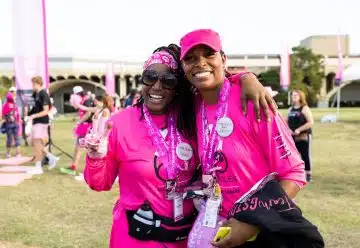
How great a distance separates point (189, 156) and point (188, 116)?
0.64 feet

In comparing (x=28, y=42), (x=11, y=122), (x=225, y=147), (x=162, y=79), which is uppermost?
(x=28, y=42)

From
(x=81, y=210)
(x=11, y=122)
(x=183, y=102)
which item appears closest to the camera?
(x=183, y=102)

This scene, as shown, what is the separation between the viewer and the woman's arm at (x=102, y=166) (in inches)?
84.7

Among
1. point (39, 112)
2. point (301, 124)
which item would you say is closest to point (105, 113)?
point (39, 112)

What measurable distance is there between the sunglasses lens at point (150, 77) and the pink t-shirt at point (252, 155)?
1.41 feet

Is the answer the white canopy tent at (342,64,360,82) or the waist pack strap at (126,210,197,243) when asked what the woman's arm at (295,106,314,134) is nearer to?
the waist pack strap at (126,210,197,243)

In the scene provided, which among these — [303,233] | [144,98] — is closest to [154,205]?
[144,98]

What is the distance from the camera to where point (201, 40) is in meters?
1.96

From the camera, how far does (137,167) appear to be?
215 centimetres

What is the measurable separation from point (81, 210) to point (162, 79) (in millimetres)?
4393

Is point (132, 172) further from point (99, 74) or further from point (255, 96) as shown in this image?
point (99, 74)

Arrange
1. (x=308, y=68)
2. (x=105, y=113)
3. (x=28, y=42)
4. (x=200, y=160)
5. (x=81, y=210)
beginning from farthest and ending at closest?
(x=308, y=68) → (x=28, y=42) → (x=105, y=113) → (x=81, y=210) → (x=200, y=160)

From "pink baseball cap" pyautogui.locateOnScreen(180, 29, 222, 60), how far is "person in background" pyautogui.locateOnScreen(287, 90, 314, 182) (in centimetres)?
627

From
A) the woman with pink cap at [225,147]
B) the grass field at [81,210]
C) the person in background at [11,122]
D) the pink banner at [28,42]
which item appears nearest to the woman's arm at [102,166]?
the woman with pink cap at [225,147]
